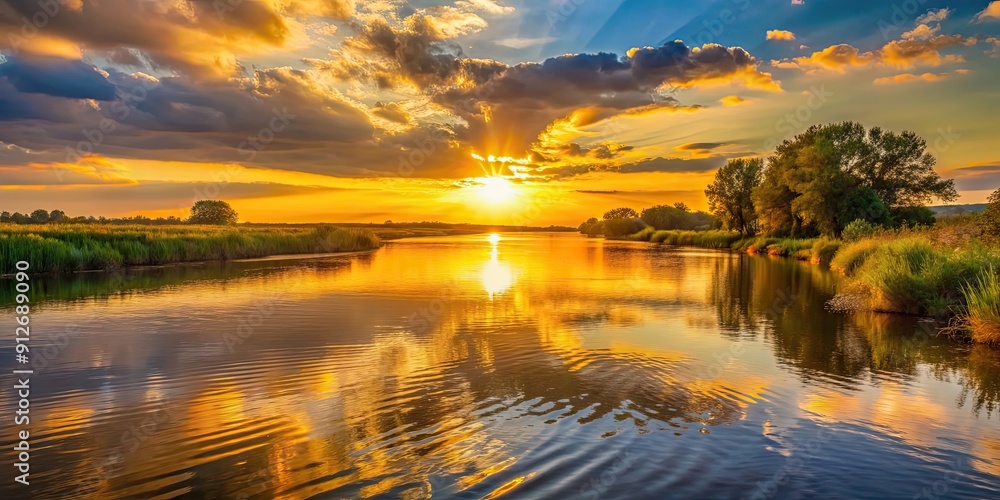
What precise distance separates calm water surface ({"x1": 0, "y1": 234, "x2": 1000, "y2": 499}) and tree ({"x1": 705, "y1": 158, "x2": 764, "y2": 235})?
64554 millimetres

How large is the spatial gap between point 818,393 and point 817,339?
5.91 m

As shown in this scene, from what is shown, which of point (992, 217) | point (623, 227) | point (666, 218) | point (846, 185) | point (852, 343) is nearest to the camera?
point (852, 343)

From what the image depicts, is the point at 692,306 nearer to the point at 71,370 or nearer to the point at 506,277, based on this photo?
the point at 506,277

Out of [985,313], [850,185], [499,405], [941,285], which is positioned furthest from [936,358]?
[850,185]

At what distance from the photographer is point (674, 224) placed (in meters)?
141

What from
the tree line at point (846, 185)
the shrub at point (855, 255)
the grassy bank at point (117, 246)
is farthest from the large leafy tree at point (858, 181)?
the grassy bank at point (117, 246)

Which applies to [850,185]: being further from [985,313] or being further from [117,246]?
[117,246]

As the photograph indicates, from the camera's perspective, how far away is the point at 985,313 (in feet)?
44.8

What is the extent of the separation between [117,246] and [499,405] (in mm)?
35715

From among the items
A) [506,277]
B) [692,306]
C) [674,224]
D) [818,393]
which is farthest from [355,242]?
[674,224]

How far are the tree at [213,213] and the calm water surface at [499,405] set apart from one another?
89405 millimetres

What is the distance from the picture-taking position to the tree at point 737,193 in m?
77.5

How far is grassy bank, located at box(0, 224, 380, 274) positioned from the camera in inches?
1141

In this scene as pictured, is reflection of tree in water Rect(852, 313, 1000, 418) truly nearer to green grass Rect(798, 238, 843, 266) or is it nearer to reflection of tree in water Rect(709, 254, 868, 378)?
reflection of tree in water Rect(709, 254, 868, 378)
